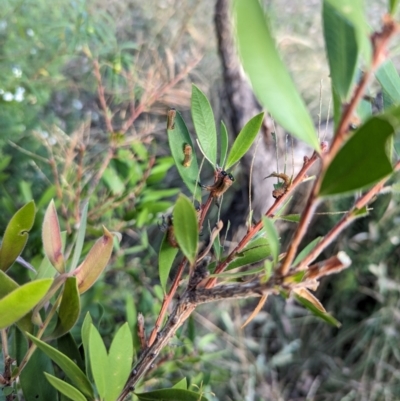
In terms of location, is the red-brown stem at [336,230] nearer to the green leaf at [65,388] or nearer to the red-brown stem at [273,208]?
the red-brown stem at [273,208]

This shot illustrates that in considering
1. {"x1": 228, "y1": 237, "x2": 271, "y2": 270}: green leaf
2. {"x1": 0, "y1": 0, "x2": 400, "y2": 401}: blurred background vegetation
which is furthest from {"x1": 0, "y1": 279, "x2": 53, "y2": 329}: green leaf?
{"x1": 0, "y1": 0, "x2": 400, "y2": 401}: blurred background vegetation

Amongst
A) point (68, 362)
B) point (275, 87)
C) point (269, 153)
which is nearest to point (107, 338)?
point (68, 362)

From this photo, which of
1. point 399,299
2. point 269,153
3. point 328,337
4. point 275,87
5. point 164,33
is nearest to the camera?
point 275,87

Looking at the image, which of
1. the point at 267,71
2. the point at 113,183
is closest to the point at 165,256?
the point at 267,71

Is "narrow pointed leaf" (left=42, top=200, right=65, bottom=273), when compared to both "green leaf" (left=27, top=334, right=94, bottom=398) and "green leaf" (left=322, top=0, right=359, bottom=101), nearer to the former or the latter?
Answer: "green leaf" (left=27, top=334, right=94, bottom=398)

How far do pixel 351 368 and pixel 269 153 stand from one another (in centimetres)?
77

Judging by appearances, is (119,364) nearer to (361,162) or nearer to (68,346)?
(68,346)

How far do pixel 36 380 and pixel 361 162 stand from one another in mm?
257

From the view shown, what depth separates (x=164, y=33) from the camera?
5.56 ft

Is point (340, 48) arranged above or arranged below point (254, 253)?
above

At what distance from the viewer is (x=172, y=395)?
24cm

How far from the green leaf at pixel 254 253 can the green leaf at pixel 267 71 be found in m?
0.11

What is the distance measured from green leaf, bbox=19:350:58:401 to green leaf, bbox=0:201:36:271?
8cm

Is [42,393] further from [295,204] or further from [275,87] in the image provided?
[295,204]
